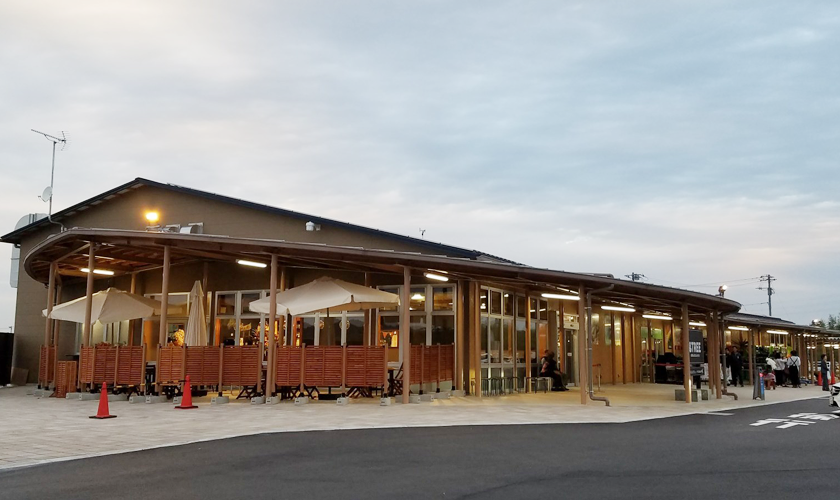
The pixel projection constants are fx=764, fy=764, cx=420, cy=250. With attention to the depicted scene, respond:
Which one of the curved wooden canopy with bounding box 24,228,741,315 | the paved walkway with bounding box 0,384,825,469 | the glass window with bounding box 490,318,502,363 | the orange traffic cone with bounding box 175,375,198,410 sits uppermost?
the curved wooden canopy with bounding box 24,228,741,315

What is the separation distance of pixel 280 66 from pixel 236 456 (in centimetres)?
1457

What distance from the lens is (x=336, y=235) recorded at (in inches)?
827

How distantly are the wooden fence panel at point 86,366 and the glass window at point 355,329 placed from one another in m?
6.25

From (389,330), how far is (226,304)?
17.0ft

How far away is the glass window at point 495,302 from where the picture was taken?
66.7 ft

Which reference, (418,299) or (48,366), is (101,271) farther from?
(418,299)

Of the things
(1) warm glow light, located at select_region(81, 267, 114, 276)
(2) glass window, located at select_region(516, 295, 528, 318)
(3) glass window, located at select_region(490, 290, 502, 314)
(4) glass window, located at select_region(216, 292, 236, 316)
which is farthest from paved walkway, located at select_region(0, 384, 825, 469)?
(1) warm glow light, located at select_region(81, 267, 114, 276)

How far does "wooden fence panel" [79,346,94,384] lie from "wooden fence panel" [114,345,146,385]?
77 cm

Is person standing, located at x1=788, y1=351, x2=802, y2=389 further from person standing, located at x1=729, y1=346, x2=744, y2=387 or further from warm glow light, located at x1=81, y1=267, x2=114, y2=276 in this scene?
warm glow light, located at x1=81, y1=267, x2=114, y2=276

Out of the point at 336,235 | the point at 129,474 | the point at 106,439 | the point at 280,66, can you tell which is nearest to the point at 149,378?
the point at 336,235

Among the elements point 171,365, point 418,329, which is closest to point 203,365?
point 171,365

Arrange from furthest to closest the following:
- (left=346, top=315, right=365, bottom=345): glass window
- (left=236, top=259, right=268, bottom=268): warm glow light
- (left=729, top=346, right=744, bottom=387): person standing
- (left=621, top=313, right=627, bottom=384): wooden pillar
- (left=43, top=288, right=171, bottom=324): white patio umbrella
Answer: (left=621, top=313, right=627, bottom=384): wooden pillar
(left=729, top=346, right=744, bottom=387): person standing
(left=346, top=315, right=365, bottom=345): glass window
(left=236, top=259, right=268, bottom=268): warm glow light
(left=43, top=288, right=171, bottom=324): white patio umbrella

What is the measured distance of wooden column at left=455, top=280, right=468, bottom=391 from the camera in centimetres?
1897

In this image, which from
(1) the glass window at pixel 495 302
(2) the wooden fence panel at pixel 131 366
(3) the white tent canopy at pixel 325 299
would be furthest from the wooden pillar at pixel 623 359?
(2) the wooden fence panel at pixel 131 366
